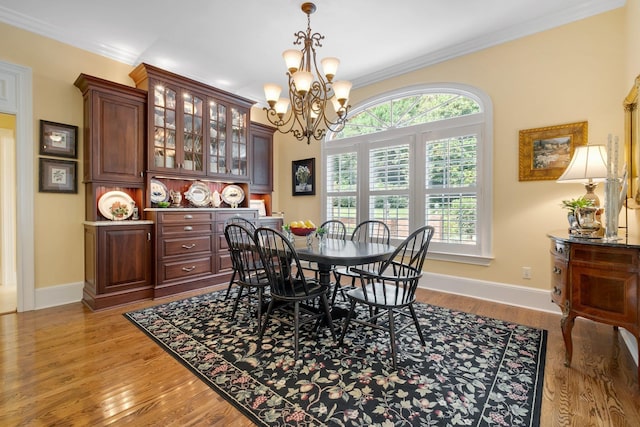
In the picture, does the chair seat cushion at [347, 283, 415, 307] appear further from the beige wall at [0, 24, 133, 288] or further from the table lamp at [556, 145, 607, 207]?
the beige wall at [0, 24, 133, 288]

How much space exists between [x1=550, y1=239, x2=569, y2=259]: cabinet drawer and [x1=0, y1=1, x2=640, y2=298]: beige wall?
1.01 metres

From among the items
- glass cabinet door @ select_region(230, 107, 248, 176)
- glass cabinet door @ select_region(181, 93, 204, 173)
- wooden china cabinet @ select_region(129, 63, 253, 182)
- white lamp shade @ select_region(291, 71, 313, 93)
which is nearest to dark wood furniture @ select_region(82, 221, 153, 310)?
wooden china cabinet @ select_region(129, 63, 253, 182)

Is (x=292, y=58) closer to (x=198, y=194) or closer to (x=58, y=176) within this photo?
(x=198, y=194)

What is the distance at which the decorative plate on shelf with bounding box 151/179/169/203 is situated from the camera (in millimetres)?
3736

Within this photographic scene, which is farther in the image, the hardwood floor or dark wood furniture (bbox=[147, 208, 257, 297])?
dark wood furniture (bbox=[147, 208, 257, 297])

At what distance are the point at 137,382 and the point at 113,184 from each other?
2.41m

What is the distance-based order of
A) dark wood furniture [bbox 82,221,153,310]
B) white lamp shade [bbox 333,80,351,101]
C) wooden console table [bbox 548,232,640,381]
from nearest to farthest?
wooden console table [bbox 548,232,640,381] < white lamp shade [bbox 333,80,351,101] < dark wood furniture [bbox 82,221,153,310]

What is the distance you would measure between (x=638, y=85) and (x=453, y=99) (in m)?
1.76

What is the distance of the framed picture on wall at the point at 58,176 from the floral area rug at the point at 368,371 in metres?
1.82

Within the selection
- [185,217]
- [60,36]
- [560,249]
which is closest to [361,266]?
[560,249]

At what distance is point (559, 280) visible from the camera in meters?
2.09

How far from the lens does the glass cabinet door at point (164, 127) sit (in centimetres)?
356

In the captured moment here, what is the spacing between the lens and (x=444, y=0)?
270cm

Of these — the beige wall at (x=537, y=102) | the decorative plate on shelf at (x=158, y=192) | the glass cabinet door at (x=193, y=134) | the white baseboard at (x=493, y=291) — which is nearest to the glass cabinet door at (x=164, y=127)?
the glass cabinet door at (x=193, y=134)
